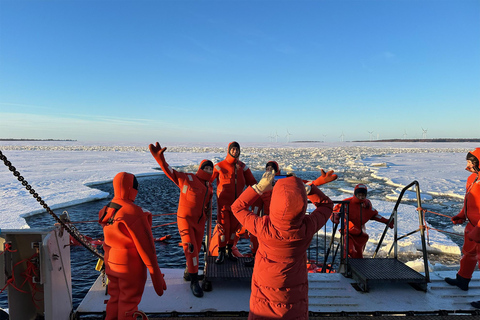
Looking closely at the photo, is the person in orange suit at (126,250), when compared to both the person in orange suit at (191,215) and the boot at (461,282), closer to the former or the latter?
the person in orange suit at (191,215)

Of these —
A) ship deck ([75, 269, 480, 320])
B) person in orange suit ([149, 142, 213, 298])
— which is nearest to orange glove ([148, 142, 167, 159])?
person in orange suit ([149, 142, 213, 298])

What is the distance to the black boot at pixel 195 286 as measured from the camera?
303 cm

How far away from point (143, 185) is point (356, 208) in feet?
42.9

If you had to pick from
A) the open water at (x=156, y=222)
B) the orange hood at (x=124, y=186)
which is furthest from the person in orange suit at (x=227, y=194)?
the orange hood at (x=124, y=186)

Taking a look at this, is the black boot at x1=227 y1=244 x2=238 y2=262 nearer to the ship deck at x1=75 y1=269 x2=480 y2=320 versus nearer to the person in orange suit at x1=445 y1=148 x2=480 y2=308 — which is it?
the ship deck at x1=75 y1=269 x2=480 y2=320

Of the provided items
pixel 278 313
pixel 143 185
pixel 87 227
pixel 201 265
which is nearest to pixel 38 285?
pixel 278 313

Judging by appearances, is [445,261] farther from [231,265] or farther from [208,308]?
[208,308]

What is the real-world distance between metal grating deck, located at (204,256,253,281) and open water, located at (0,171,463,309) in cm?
115

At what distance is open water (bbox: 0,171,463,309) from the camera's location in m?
5.60

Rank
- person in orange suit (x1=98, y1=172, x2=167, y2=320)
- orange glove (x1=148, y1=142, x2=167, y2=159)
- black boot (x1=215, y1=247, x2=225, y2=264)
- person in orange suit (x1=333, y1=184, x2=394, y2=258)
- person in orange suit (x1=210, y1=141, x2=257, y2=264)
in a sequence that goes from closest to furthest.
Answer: person in orange suit (x1=98, y1=172, x2=167, y2=320) → orange glove (x1=148, y1=142, x2=167, y2=159) → black boot (x1=215, y1=247, x2=225, y2=264) → person in orange suit (x1=210, y1=141, x2=257, y2=264) → person in orange suit (x1=333, y1=184, x2=394, y2=258)

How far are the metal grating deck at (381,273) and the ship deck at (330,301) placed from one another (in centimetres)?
9

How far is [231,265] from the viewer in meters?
3.53

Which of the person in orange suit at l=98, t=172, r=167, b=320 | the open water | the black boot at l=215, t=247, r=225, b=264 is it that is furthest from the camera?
the open water

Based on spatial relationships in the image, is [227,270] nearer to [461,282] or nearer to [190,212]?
[190,212]
